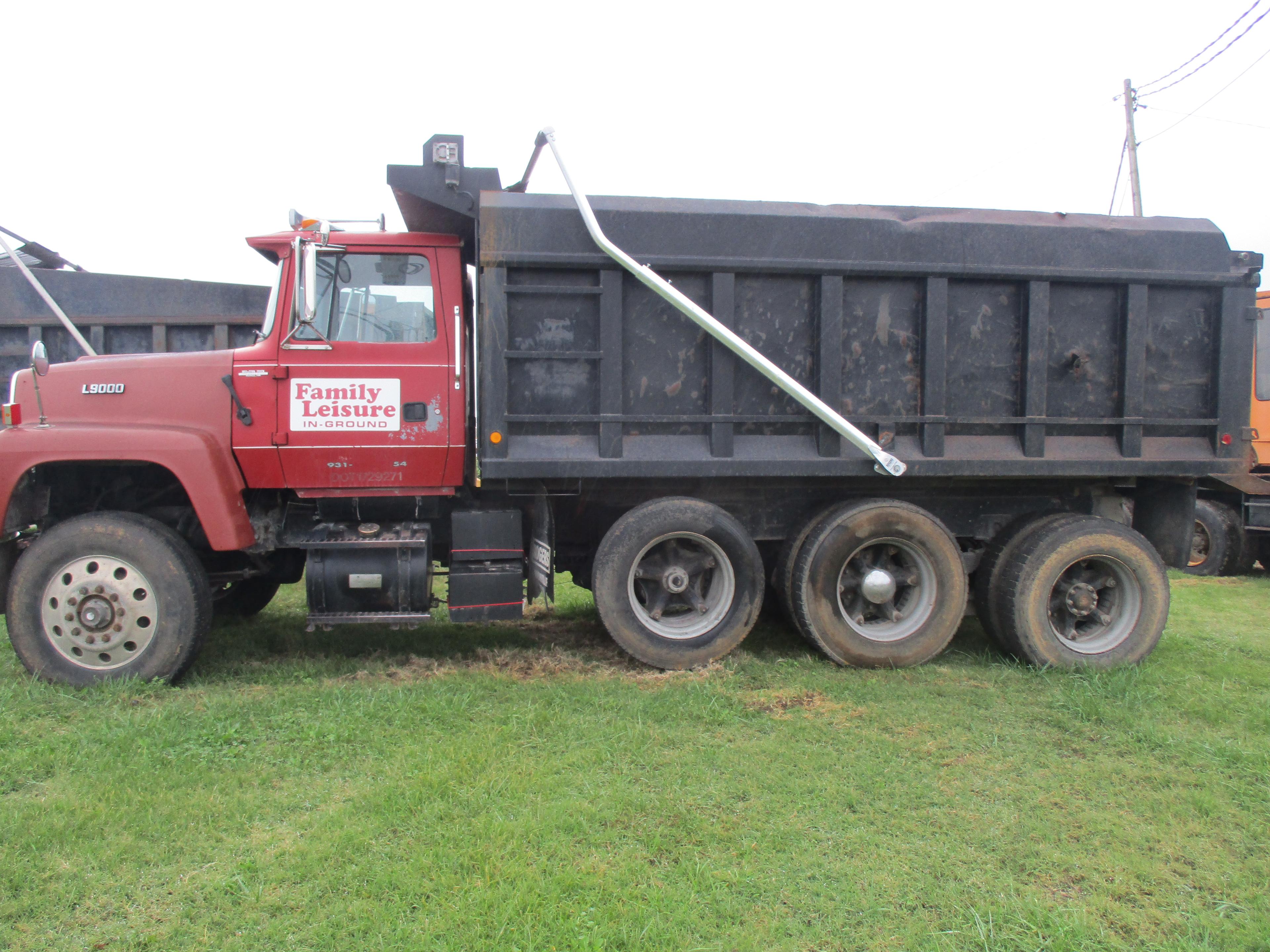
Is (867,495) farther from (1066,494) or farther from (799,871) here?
(799,871)

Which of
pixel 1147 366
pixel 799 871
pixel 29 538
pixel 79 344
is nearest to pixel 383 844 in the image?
pixel 799 871

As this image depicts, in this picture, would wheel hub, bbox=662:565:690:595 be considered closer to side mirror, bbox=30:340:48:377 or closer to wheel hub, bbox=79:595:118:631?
wheel hub, bbox=79:595:118:631

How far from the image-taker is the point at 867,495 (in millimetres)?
5465

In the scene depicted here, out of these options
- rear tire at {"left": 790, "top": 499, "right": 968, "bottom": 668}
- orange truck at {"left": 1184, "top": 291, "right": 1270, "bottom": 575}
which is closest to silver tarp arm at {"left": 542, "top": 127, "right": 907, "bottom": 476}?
rear tire at {"left": 790, "top": 499, "right": 968, "bottom": 668}

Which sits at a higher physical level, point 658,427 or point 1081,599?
point 658,427

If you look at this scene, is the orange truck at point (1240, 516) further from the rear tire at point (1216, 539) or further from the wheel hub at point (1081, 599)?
the wheel hub at point (1081, 599)

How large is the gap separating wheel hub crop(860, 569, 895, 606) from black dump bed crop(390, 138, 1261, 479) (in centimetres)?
70

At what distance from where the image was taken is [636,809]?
3.26 meters

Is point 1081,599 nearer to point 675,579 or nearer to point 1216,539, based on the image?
point 675,579

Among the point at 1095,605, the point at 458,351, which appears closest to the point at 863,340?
the point at 1095,605

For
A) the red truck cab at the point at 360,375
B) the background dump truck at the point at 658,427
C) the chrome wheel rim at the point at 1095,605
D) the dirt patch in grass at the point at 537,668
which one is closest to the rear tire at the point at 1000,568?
the background dump truck at the point at 658,427

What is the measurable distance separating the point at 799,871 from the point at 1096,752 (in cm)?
197

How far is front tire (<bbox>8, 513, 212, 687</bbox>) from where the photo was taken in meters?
4.63

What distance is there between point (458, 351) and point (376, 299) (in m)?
0.61
